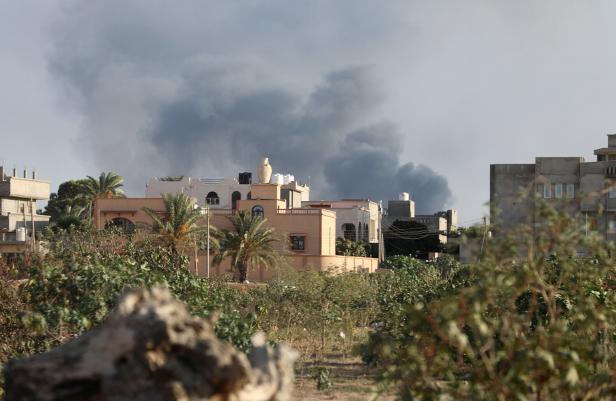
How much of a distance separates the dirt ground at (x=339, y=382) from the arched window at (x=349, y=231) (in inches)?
2314

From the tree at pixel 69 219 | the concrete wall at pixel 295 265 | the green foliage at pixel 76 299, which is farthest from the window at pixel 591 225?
the tree at pixel 69 219

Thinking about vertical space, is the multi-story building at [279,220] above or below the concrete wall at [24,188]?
below

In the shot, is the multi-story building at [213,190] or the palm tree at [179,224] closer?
the palm tree at [179,224]

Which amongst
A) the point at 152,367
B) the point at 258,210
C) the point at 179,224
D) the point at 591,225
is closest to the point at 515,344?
the point at 591,225

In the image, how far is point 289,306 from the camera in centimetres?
2402

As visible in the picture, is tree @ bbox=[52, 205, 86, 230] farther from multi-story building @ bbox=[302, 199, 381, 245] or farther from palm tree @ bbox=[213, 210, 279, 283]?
multi-story building @ bbox=[302, 199, 381, 245]

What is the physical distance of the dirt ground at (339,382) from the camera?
614 inches

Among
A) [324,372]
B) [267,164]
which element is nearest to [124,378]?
[324,372]

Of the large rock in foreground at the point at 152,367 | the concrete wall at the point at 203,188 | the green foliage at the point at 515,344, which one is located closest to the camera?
the large rock in foreground at the point at 152,367

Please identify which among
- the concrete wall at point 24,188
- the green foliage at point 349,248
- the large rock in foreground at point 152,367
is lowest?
the large rock in foreground at point 152,367

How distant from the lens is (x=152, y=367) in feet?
17.2

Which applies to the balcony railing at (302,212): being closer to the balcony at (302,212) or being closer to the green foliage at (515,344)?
the balcony at (302,212)

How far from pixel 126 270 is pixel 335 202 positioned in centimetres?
7143

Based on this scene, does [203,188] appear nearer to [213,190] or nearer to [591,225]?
[213,190]
